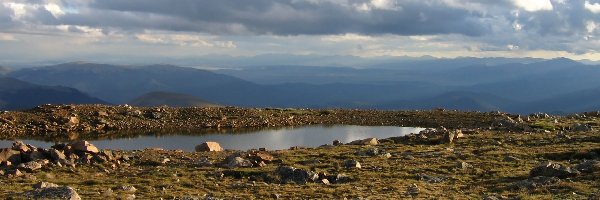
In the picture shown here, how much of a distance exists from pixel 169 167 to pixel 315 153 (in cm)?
1241

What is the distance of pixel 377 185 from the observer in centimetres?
3100

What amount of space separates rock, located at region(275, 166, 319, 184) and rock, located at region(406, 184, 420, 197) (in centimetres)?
557

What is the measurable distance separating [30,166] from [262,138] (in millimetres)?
35551

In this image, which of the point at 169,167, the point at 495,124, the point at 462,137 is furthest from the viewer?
the point at 495,124

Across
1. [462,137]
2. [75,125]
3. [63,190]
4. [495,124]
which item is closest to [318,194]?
[63,190]

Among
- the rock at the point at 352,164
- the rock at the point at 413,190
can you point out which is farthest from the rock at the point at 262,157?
the rock at the point at 413,190

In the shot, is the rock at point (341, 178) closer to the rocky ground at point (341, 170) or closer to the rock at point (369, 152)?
the rocky ground at point (341, 170)

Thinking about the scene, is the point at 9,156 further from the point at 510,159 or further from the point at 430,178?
the point at 510,159

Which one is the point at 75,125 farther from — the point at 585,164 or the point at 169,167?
the point at 585,164

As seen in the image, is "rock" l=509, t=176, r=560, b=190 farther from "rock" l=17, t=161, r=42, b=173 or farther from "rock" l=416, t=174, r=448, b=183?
"rock" l=17, t=161, r=42, b=173

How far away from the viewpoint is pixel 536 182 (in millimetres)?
30484

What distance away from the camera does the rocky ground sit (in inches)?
1118

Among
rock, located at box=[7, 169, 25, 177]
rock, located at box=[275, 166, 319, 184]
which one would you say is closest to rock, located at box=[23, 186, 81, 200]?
rock, located at box=[7, 169, 25, 177]

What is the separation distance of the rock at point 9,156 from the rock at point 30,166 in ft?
7.94
